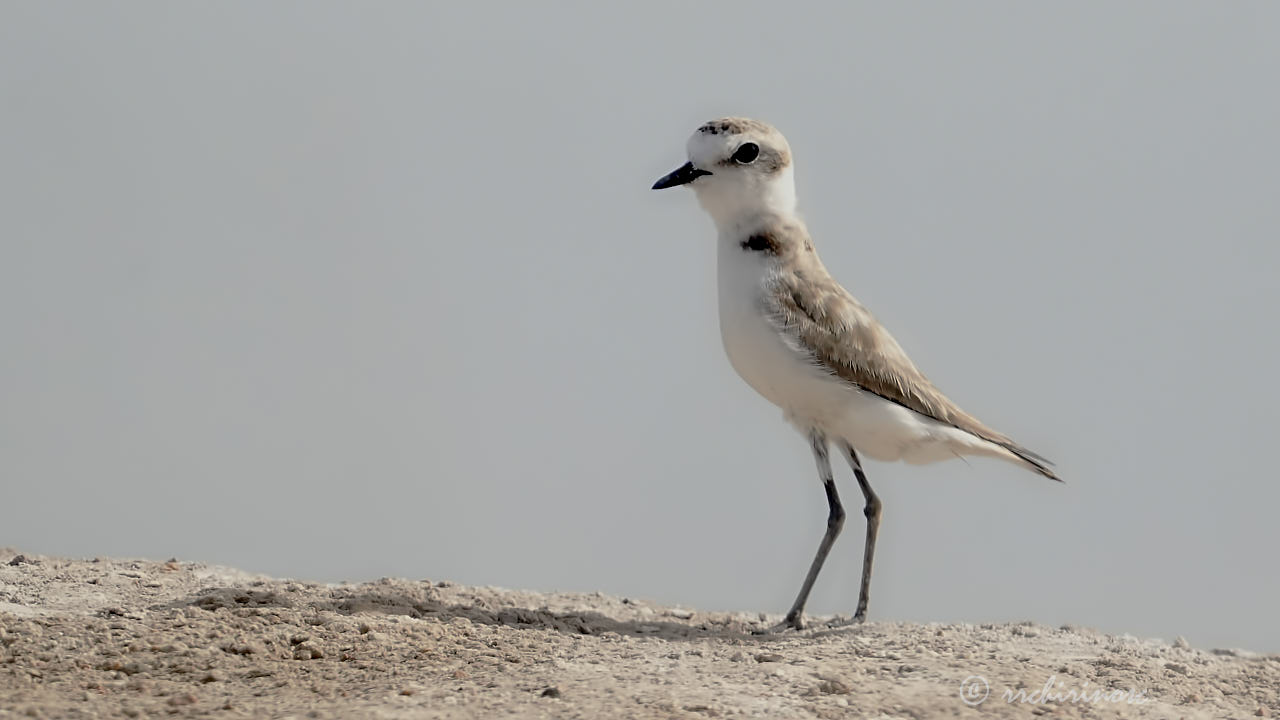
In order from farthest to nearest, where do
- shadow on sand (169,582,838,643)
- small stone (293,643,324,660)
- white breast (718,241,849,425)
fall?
shadow on sand (169,582,838,643) → white breast (718,241,849,425) → small stone (293,643,324,660)

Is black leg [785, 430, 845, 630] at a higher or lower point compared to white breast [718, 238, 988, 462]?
lower

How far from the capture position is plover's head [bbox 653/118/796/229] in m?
8.19

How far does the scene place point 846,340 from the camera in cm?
813

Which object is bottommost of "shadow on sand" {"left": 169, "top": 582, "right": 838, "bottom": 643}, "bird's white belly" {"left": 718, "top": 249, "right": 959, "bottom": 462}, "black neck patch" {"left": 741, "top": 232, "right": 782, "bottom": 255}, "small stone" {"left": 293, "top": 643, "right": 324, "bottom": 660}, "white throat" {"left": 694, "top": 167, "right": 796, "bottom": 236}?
"small stone" {"left": 293, "top": 643, "right": 324, "bottom": 660}

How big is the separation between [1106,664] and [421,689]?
12.6ft

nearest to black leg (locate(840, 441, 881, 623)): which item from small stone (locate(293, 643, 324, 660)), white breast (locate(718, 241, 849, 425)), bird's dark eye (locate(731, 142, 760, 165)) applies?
white breast (locate(718, 241, 849, 425))

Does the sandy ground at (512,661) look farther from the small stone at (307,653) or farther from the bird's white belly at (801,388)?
the bird's white belly at (801,388)

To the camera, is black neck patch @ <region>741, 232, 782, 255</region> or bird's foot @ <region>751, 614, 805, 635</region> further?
bird's foot @ <region>751, 614, 805, 635</region>

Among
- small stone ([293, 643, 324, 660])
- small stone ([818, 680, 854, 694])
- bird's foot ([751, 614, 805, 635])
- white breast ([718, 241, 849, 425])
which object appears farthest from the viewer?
bird's foot ([751, 614, 805, 635])

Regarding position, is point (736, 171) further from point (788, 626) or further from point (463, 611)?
point (463, 611)

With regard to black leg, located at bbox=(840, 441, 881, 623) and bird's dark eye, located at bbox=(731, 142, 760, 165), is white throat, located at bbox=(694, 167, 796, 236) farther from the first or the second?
black leg, located at bbox=(840, 441, 881, 623)

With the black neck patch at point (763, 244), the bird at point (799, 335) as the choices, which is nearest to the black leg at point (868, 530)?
the bird at point (799, 335)

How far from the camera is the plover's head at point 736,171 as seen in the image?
8.19 metres

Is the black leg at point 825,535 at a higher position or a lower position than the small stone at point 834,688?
higher
